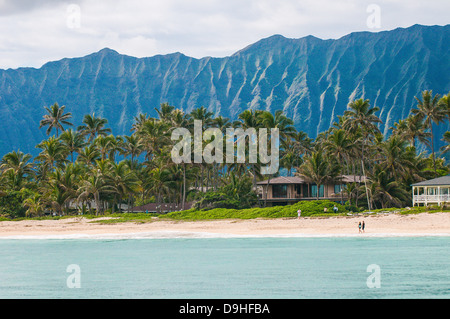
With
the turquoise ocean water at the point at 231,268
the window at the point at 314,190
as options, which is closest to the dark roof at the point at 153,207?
the window at the point at 314,190

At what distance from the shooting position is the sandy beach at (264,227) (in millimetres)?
44562

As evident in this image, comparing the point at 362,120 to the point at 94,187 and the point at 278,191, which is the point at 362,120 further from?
the point at 94,187

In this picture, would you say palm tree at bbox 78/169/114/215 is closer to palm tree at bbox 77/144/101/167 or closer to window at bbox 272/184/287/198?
palm tree at bbox 77/144/101/167

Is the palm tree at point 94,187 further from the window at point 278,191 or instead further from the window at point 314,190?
the window at point 314,190

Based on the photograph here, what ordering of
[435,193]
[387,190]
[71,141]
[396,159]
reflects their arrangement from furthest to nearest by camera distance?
[71,141], [396,159], [387,190], [435,193]

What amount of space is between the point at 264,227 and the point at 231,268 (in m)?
→ 17.7

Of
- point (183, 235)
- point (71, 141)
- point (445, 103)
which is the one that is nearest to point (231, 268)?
point (183, 235)

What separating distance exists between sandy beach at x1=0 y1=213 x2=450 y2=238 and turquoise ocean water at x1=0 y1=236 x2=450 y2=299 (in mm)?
1144

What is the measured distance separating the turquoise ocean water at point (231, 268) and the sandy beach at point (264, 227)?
3.75ft

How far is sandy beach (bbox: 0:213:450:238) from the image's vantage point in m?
44.6

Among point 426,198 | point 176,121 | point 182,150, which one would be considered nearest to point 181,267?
point 426,198

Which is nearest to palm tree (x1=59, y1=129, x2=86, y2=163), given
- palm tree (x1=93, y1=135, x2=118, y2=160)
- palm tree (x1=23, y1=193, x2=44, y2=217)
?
palm tree (x1=93, y1=135, x2=118, y2=160)

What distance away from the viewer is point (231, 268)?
104 ft

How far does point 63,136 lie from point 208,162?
2392cm
